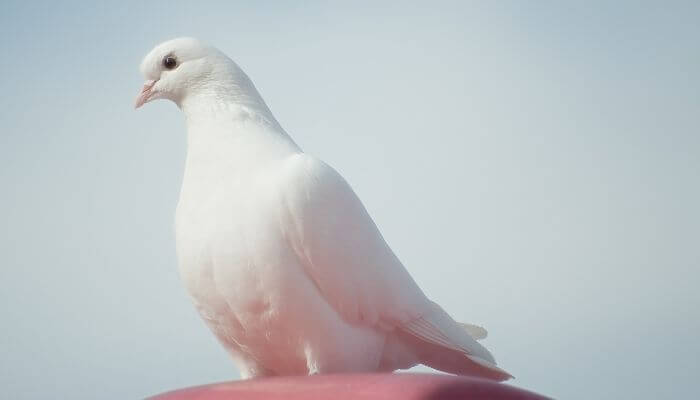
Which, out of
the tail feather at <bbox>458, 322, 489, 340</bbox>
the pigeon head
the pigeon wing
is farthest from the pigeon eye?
the tail feather at <bbox>458, 322, 489, 340</bbox>

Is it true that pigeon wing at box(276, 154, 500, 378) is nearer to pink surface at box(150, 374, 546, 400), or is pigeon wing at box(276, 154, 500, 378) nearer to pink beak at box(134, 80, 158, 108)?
pink surface at box(150, 374, 546, 400)

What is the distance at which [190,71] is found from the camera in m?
3.23

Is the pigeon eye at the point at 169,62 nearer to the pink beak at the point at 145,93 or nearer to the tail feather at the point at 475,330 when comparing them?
the pink beak at the point at 145,93

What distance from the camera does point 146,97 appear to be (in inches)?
133

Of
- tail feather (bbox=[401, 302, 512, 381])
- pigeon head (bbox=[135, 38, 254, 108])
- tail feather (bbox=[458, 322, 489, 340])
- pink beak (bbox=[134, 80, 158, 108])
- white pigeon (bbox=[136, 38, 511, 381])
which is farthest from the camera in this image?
tail feather (bbox=[458, 322, 489, 340])

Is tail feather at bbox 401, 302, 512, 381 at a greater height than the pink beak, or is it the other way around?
the pink beak

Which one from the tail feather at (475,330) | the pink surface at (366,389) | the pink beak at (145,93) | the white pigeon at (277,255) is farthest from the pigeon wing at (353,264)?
the pink beak at (145,93)

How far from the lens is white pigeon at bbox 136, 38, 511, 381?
8.90 feet

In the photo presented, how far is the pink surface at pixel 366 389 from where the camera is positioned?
183 cm

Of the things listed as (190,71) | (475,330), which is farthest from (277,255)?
(475,330)

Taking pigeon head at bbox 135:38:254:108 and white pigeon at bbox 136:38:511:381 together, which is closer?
white pigeon at bbox 136:38:511:381

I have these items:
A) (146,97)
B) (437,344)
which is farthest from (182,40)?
(437,344)

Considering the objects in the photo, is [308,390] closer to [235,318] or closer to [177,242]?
[235,318]

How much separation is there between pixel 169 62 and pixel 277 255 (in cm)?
120
